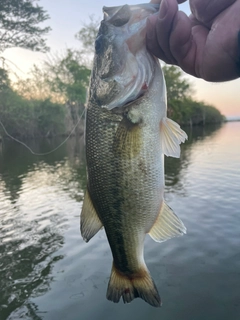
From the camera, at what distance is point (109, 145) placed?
210 centimetres

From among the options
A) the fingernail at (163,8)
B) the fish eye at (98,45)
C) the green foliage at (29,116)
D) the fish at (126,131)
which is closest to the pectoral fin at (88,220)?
the fish at (126,131)

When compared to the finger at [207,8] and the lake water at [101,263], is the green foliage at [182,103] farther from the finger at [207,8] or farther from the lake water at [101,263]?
the finger at [207,8]

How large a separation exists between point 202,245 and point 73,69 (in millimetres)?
52034

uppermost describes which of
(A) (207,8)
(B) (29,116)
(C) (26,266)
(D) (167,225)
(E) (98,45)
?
(A) (207,8)

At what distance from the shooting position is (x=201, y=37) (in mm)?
1993

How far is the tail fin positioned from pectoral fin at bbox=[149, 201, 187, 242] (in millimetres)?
302

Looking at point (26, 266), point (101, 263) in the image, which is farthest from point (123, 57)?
point (26, 266)

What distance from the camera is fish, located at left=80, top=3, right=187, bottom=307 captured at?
2064 mm

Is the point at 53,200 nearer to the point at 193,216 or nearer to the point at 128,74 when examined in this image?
the point at 193,216

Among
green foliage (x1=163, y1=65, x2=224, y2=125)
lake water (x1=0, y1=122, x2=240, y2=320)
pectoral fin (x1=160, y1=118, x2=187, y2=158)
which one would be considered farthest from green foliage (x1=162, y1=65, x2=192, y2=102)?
pectoral fin (x1=160, y1=118, x2=187, y2=158)

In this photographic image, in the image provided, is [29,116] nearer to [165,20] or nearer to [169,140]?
[169,140]

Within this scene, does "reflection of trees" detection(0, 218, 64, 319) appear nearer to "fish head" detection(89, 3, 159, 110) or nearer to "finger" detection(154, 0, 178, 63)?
"fish head" detection(89, 3, 159, 110)

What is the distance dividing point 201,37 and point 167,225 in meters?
1.24

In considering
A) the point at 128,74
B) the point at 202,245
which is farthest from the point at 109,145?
the point at 202,245
